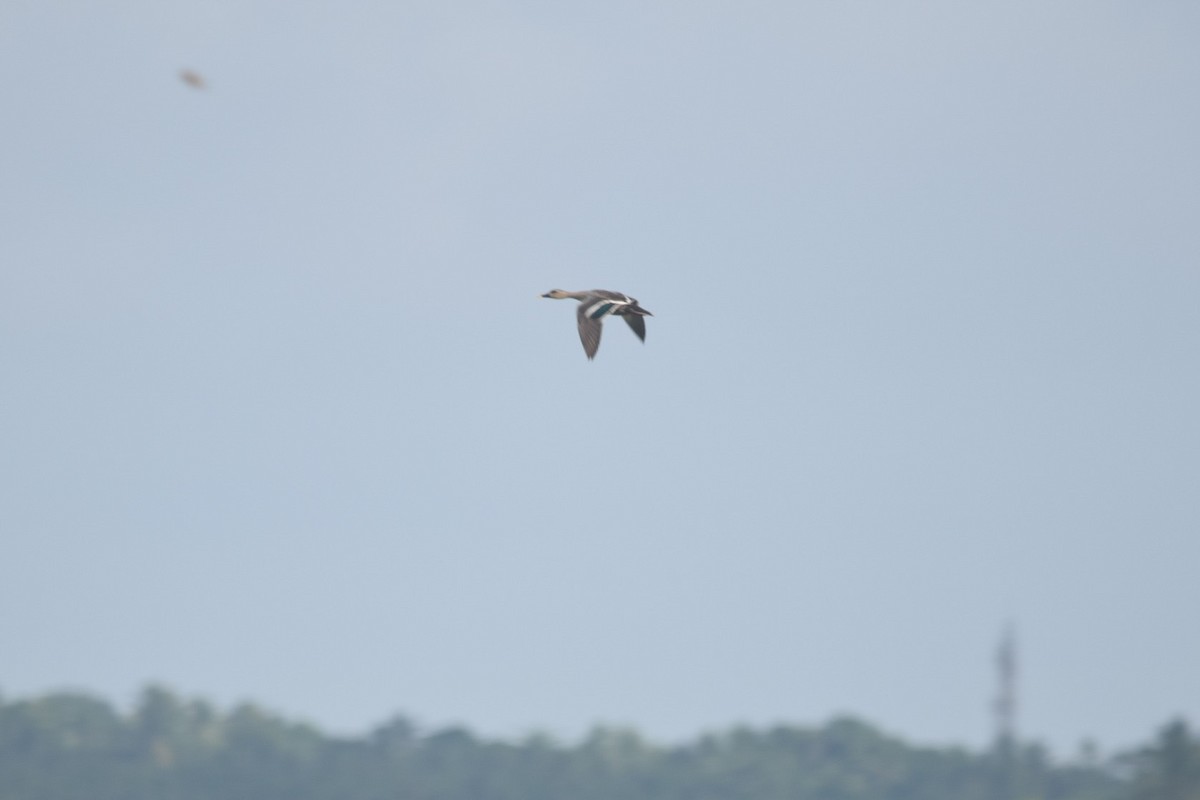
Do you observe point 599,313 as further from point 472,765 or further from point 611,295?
point 472,765

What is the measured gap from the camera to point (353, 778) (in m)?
114

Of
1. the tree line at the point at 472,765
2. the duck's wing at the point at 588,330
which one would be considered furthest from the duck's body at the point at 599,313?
the tree line at the point at 472,765

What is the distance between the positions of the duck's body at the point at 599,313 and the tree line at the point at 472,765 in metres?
71.0

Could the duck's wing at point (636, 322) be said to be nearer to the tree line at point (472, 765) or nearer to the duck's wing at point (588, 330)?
the duck's wing at point (588, 330)

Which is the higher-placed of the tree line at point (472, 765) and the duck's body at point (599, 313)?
the tree line at point (472, 765)

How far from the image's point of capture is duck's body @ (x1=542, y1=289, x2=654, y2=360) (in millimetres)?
37772

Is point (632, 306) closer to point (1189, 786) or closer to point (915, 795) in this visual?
point (1189, 786)

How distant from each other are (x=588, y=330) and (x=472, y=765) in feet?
256

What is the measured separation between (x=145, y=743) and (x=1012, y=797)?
42823mm

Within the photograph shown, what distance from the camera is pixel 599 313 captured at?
127ft

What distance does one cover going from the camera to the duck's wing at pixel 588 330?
123ft

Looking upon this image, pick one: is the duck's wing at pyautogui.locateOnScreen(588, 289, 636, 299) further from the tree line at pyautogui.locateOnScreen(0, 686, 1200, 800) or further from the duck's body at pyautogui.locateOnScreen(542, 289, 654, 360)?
the tree line at pyautogui.locateOnScreen(0, 686, 1200, 800)

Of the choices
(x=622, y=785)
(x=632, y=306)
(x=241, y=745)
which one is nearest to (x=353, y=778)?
(x=241, y=745)

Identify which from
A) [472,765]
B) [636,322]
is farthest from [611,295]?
[472,765]
